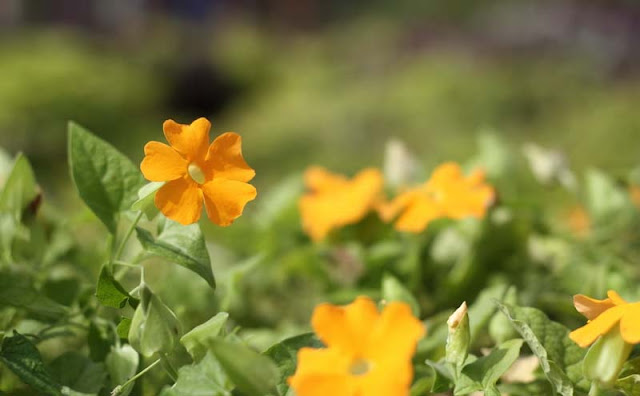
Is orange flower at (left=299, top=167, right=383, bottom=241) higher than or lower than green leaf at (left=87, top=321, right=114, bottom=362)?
lower

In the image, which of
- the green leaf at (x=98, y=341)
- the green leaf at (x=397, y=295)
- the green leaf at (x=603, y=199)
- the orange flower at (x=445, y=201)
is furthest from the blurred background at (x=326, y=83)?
the green leaf at (x=98, y=341)

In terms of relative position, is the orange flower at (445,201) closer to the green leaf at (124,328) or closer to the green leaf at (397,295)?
the green leaf at (397,295)

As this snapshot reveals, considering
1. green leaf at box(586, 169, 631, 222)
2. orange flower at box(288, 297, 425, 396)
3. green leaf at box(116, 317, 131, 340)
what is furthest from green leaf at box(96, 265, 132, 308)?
green leaf at box(586, 169, 631, 222)

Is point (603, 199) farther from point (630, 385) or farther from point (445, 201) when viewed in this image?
point (630, 385)

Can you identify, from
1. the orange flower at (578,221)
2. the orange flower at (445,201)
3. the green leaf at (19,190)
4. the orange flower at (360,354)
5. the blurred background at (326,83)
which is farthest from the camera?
the blurred background at (326,83)

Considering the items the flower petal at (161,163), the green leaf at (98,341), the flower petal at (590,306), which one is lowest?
the green leaf at (98,341)

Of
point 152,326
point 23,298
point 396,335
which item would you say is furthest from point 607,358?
point 23,298

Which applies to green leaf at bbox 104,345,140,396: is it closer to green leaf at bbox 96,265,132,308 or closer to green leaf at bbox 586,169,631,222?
green leaf at bbox 96,265,132,308
